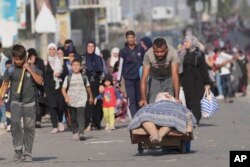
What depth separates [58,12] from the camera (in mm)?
49406

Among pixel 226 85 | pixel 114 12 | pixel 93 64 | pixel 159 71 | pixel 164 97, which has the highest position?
pixel 114 12

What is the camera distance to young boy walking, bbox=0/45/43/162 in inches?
626

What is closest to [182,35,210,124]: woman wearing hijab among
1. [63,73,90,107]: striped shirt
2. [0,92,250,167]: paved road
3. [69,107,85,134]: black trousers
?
[0,92,250,167]: paved road

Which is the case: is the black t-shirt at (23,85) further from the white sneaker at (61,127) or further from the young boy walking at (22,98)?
the white sneaker at (61,127)

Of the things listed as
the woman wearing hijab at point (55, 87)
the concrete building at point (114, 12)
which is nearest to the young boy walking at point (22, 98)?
the woman wearing hijab at point (55, 87)

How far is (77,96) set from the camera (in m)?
20.2

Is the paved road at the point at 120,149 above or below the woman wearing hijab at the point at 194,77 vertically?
below

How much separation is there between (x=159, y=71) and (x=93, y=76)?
5834 millimetres

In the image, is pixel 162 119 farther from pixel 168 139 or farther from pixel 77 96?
pixel 77 96

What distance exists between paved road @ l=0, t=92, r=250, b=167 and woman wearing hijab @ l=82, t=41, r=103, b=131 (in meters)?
0.49

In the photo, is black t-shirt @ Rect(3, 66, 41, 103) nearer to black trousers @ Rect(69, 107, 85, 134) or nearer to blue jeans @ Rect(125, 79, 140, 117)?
black trousers @ Rect(69, 107, 85, 134)

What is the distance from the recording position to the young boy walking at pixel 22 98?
15.9 meters

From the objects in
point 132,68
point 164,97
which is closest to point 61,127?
point 132,68

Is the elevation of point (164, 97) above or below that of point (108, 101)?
above
